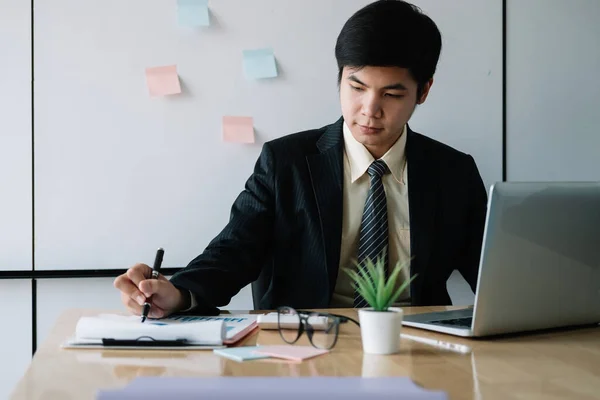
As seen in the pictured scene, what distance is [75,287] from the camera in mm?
2268

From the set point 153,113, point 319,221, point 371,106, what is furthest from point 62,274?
point 371,106

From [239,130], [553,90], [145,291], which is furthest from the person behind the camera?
[553,90]

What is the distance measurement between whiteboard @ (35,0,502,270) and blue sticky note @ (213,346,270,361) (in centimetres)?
111

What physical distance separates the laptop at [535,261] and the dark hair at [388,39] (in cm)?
68

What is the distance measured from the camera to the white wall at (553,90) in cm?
248

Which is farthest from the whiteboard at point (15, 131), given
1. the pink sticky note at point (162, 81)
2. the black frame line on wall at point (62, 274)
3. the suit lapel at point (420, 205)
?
the suit lapel at point (420, 205)

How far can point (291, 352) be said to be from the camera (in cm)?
117

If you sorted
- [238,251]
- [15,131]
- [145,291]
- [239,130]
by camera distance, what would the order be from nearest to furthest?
[145,291] → [238,251] → [15,131] → [239,130]

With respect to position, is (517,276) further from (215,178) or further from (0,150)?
(0,150)

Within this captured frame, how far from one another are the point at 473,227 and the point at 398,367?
3.40 ft

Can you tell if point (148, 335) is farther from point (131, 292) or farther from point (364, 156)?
point (364, 156)

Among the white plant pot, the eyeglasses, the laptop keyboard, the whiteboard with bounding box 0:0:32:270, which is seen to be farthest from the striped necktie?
the whiteboard with bounding box 0:0:32:270

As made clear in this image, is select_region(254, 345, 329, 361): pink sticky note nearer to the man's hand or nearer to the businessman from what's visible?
the man's hand

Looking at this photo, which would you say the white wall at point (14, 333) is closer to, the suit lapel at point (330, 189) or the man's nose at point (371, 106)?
the suit lapel at point (330, 189)
